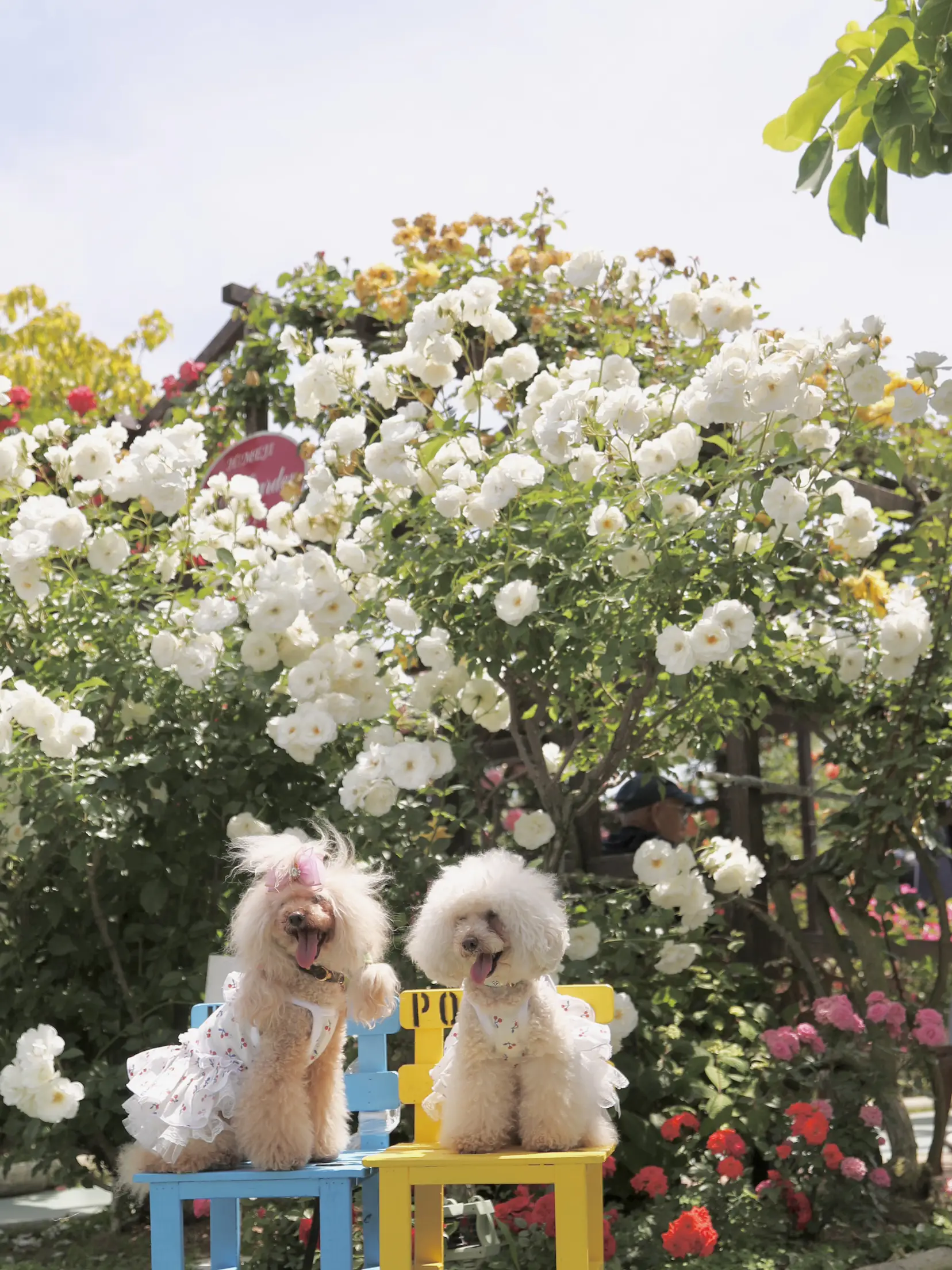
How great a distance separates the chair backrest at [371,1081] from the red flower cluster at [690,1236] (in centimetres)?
75

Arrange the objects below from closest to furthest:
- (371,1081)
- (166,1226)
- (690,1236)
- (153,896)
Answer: (166,1226) < (371,1081) < (690,1236) < (153,896)

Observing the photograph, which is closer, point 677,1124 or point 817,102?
point 817,102

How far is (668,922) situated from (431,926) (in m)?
1.64

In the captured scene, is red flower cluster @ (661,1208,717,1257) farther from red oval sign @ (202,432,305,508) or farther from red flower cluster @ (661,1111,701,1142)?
red oval sign @ (202,432,305,508)

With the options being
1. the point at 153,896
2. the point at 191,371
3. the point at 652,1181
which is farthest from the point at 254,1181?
the point at 191,371

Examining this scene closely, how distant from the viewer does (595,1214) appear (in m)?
2.66

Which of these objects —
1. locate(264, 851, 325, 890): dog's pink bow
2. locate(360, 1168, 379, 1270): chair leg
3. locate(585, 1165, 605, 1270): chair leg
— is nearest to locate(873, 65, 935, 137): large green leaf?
locate(264, 851, 325, 890): dog's pink bow

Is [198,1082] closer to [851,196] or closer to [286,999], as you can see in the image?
[286,999]

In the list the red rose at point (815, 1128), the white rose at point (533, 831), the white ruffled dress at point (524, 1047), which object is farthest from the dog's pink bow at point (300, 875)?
the red rose at point (815, 1128)

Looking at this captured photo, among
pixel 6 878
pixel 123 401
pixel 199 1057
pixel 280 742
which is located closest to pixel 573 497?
pixel 280 742

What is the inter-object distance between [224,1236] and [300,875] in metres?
0.87

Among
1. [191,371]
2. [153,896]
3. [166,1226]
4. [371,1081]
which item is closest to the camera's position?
[166,1226]

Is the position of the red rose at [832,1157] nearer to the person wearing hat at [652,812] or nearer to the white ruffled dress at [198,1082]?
the person wearing hat at [652,812]

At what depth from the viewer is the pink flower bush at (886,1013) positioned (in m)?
3.75
